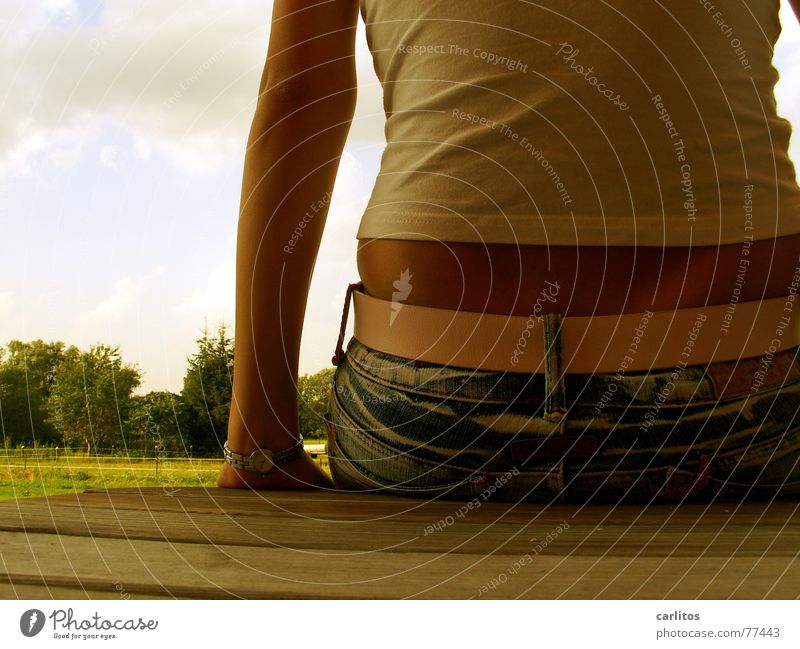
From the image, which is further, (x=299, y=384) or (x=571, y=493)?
(x=299, y=384)

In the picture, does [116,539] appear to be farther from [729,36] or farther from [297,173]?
[729,36]

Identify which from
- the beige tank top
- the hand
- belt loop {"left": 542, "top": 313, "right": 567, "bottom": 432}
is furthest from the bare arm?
belt loop {"left": 542, "top": 313, "right": 567, "bottom": 432}

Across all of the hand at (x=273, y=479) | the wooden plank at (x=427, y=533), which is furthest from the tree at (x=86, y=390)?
the wooden plank at (x=427, y=533)

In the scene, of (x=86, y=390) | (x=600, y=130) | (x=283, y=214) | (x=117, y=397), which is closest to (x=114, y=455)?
(x=117, y=397)

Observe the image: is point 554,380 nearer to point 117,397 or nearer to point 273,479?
point 273,479

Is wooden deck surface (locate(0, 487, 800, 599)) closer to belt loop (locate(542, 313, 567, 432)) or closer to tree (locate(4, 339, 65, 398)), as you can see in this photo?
belt loop (locate(542, 313, 567, 432))

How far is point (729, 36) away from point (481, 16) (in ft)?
0.61

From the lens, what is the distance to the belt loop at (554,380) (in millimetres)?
511

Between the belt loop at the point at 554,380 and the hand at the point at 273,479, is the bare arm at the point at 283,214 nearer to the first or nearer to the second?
the hand at the point at 273,479

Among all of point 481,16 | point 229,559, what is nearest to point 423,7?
point 481,16

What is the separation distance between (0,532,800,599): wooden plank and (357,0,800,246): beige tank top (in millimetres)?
261

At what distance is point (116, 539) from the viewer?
42cm

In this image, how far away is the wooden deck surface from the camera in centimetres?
33

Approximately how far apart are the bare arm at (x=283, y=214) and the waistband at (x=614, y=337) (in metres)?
0.16
